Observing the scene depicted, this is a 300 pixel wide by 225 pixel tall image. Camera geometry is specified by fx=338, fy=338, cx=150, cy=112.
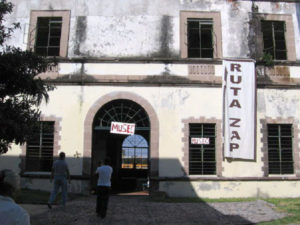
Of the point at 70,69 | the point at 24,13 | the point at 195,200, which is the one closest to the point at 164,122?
the point at 195,200

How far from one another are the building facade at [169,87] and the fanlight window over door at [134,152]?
5645mm

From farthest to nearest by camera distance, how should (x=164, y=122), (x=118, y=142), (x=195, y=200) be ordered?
(x=118, y=142) < (x=164, y=122) < (x=195, y=200)

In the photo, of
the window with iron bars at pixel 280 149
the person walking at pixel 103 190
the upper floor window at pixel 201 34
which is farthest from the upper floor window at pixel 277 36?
the person walking at pixel 103 190

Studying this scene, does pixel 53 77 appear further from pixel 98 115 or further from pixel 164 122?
pixel 164 122

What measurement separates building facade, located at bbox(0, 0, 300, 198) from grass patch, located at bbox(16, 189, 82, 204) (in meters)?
0.45

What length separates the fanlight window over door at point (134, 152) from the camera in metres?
19.7

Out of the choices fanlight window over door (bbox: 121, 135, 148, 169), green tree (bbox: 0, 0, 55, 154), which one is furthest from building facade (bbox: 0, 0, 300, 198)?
green tree (bbox: 0, 0, 55, 154)

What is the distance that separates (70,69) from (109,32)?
7.13 feet

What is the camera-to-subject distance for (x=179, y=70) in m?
13.4

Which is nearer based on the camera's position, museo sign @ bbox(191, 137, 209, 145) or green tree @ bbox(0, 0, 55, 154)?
green tree @ bbox(0, 0, 55, 154)

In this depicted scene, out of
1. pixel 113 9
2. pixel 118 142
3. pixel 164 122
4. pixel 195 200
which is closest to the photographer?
pixel 195 200

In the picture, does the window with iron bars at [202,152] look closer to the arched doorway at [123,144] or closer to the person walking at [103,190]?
the arched doorway at [123,144]

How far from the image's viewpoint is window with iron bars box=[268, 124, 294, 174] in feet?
43.0

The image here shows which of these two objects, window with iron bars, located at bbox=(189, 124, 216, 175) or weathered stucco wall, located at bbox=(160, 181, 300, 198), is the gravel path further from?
window with iron bars, located at bbox=(189, 124, 216, 175)
